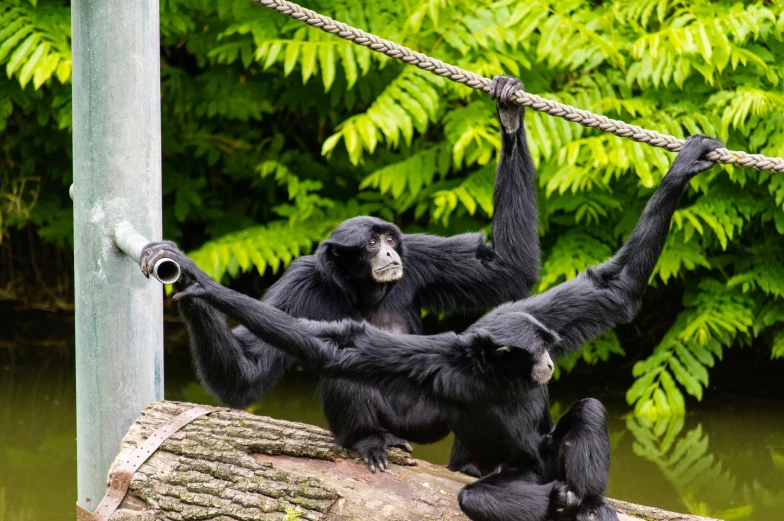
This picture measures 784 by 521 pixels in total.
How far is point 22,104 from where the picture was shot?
8.71 meters

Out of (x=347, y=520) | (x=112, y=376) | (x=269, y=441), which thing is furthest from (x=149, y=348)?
(x=347, y=520)

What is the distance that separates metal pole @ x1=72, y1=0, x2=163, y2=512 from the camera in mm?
3846

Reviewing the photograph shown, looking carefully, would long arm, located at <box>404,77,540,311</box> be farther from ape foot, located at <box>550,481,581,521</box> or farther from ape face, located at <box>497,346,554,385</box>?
ape foot, located at <box>550,481,581,521</box>

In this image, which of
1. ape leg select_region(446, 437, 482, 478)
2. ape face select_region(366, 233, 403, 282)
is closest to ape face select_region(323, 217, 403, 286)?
ape face select_region(366, 233, 403, 282)

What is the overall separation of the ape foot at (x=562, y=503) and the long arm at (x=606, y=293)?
26.2 inches

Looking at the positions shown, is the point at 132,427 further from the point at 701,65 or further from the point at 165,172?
the point at 165,172

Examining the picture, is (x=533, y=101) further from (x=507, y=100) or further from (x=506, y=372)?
(x=506, y=372)

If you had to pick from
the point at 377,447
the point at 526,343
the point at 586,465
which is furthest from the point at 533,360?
the point at 377,447

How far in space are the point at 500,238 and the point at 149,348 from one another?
2.12 meters

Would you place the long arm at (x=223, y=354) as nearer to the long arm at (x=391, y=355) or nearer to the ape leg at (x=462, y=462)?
the long arm at (x=391, y=355)

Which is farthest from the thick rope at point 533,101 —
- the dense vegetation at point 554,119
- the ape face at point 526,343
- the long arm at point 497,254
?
the dense vegetation at point 554,119

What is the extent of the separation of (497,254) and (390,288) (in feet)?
2.17

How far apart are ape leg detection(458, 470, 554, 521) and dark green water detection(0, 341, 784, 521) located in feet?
10.5

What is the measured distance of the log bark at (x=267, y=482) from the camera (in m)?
3.97
